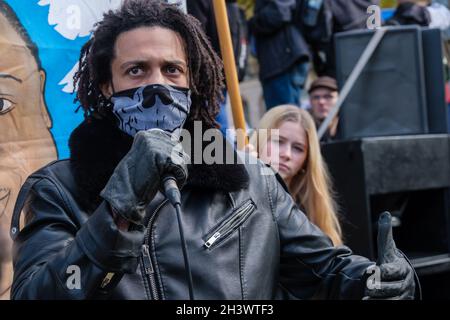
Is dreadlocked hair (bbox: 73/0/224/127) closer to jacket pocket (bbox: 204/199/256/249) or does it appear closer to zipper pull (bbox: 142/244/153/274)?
jacket pocket (bbox: 204/199/256/249)

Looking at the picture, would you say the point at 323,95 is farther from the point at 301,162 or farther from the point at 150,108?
the point at 150,108

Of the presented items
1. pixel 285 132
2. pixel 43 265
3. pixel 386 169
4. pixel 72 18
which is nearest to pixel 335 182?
pixel 386 169

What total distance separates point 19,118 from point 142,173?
1046 millimetres

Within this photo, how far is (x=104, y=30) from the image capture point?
2229 millimetres

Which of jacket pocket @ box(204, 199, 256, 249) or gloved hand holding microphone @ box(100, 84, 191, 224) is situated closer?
gloved hand holding microphone @ box(100, 84, 191, 224)

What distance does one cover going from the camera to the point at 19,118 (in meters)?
2.60

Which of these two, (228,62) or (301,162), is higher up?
(228,62)

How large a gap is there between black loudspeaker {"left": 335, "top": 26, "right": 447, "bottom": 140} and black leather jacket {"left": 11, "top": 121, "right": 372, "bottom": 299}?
2424 mm

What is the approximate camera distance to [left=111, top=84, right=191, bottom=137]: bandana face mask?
79.7 inches

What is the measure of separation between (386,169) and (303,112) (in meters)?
0.60

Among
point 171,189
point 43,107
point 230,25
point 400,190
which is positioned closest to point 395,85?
point 400,190

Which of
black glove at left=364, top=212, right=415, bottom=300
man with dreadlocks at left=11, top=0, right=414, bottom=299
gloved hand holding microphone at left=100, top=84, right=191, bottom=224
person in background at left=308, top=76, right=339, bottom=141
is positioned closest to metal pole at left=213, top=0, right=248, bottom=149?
man with dreadlocks at left=11, top=0, right=414, bottom=299

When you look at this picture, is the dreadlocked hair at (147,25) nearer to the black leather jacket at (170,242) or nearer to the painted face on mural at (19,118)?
the black leather jacket at (170,242)

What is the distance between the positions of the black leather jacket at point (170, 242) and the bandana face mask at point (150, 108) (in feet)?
0.29
